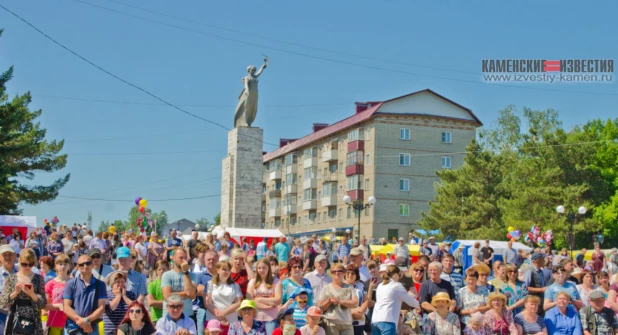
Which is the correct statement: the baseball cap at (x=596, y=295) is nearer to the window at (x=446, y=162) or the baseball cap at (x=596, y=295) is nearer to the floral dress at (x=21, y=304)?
the floral dress at (x=21, y=304)

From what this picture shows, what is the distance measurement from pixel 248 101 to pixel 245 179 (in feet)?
12.5

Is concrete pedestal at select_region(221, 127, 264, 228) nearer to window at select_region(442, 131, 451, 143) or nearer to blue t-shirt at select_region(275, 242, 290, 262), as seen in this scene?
blue t-shirt at select_region(275, 242, 290, 262)

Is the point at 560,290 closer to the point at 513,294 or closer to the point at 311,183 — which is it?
A: the point at 513,294

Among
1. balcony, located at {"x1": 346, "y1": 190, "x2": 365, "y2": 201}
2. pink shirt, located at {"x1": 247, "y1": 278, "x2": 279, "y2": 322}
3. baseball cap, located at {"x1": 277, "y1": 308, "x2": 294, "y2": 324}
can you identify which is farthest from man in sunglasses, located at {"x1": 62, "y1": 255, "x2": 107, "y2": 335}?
balcony, located at {"x1": 346, "y1": 190, "x2": 365, "y2": 201}

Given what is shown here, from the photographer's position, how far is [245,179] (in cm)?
3741

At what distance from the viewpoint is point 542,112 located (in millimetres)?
68750

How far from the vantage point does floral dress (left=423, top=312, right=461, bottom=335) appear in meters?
10.2

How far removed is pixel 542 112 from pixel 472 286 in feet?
200

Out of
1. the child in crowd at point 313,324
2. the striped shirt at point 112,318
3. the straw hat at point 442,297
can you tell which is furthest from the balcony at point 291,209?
the striped shirt at point 112,318

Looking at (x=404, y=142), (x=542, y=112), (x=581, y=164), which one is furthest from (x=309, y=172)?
(x=581, y=164)

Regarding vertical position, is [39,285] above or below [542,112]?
below

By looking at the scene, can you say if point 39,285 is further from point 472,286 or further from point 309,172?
point 309,172

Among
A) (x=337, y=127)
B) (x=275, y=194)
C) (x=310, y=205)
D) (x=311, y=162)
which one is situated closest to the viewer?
(x=337, y=127)

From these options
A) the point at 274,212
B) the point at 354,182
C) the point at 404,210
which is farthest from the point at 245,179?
the point at 274,212
